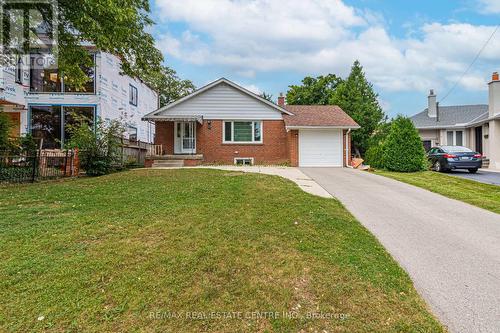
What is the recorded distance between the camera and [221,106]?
18812 millimetres

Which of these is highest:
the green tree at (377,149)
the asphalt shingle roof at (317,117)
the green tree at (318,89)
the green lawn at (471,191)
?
the green tree at (318,89)

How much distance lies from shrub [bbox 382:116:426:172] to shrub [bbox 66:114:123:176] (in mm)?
13672

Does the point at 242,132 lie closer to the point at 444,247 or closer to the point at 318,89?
the point at 444,247

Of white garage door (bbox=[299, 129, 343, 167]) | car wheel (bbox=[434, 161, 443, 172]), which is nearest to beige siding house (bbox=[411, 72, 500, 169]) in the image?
car wheel (bbox=[434, 161, 443, 172])

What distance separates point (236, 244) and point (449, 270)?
279cm

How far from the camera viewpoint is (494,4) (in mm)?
13164

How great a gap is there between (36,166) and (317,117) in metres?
15.0

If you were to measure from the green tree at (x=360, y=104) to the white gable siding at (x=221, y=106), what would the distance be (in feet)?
30.8

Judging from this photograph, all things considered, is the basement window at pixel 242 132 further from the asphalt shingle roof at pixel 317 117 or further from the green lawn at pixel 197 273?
the green lawn at pixel 197 273

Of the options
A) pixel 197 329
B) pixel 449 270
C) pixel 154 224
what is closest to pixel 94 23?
pixel 154 224

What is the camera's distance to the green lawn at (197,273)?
2.81 meters

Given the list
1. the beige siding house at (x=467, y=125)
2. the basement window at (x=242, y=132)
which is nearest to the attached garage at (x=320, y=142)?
the basement window at (x=242, y=132)

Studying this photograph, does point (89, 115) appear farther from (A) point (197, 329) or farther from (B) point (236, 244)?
(A) point (197, 329)

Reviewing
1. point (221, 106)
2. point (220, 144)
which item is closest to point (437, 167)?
point (220, 144)
